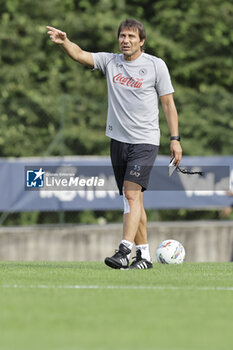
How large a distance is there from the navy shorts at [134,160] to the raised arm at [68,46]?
0.73m

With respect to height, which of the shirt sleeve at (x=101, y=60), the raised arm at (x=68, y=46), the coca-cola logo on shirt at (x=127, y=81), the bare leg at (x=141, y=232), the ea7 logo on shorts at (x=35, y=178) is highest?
the raised arm at (x=68, y=46)

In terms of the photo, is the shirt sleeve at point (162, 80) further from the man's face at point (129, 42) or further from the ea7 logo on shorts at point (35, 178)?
the ea7 logo on shorts at point (35, 178)

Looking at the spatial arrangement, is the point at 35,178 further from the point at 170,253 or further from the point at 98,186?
the point at 170,253

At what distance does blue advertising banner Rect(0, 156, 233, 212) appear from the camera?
13.6m

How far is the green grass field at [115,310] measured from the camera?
13.3 ft

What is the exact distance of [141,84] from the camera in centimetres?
752

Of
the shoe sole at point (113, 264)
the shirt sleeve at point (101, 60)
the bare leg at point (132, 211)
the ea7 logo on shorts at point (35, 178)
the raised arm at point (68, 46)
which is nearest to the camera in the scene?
the shoe sole at point (113, 264)

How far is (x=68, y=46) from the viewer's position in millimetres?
7602

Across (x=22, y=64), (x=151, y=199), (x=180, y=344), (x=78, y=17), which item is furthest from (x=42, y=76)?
(x=180, y=344)

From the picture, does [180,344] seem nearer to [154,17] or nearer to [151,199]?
[151,199]

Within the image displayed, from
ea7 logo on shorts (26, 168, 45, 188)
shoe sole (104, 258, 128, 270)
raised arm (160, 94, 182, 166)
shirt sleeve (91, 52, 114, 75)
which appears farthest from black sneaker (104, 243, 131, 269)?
ea7 logo on shorts (26, 168, 45, 188)

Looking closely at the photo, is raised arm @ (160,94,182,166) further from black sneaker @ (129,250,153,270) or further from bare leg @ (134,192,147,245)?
black sneaker @ (129,250,153,270)

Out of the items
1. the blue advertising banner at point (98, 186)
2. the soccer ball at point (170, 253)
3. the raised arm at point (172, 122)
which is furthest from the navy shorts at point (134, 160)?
the blue advertising banner at point (98, 186)

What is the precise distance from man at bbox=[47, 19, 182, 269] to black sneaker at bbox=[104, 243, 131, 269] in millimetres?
169
